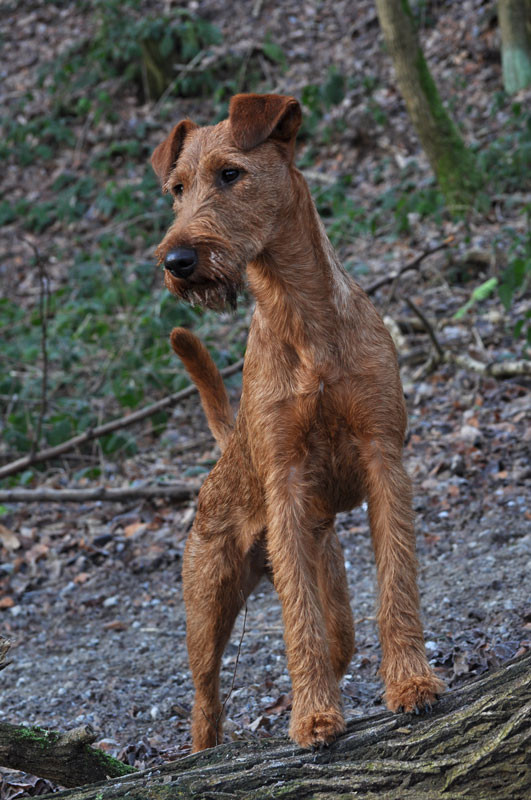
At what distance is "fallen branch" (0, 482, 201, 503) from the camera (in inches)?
245

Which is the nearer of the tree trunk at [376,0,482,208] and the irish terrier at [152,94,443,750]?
the irish terrier at [152,94,443,750]

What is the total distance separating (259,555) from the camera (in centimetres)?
355

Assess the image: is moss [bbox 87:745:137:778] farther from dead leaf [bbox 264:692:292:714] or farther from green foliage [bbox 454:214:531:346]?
green foliage [bbox 454:214:531:346]

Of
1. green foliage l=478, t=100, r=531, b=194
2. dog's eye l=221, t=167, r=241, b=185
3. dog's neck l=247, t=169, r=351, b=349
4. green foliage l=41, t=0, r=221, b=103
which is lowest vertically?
green foliage l=478, t=100, r=531, b=194

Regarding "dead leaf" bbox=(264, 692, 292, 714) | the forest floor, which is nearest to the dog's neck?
the forest floor


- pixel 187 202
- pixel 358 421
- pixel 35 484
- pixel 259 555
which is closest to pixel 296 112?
pixel 187 202

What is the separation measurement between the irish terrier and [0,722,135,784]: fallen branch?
689 mm

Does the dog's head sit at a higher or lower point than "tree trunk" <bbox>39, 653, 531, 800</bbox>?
higher

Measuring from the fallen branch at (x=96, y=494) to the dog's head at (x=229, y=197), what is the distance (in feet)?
11.8

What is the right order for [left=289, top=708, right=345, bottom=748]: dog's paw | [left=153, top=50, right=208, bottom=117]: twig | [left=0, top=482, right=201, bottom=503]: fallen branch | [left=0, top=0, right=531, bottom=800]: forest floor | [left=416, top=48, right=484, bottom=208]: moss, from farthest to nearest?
[left=153, top=50, right=208, bottom=117]: twig
[left=416, top=48, right=484, bottom=208]: moss
[left=0, top=482, right=201, bottom=503]: fallen branch
[left=0, top=0, right=531, bottom=800]: forest floor
[left=289, top=708, right=345, bottom=748]: dog's paw

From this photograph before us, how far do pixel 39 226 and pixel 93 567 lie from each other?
7913 millimetres

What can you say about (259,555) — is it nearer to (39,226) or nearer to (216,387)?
(216,387)

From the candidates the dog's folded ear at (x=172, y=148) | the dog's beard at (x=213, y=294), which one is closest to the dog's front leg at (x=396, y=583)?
the dog's beard at (x=213, y=294)

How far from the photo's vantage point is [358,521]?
5863 mm
